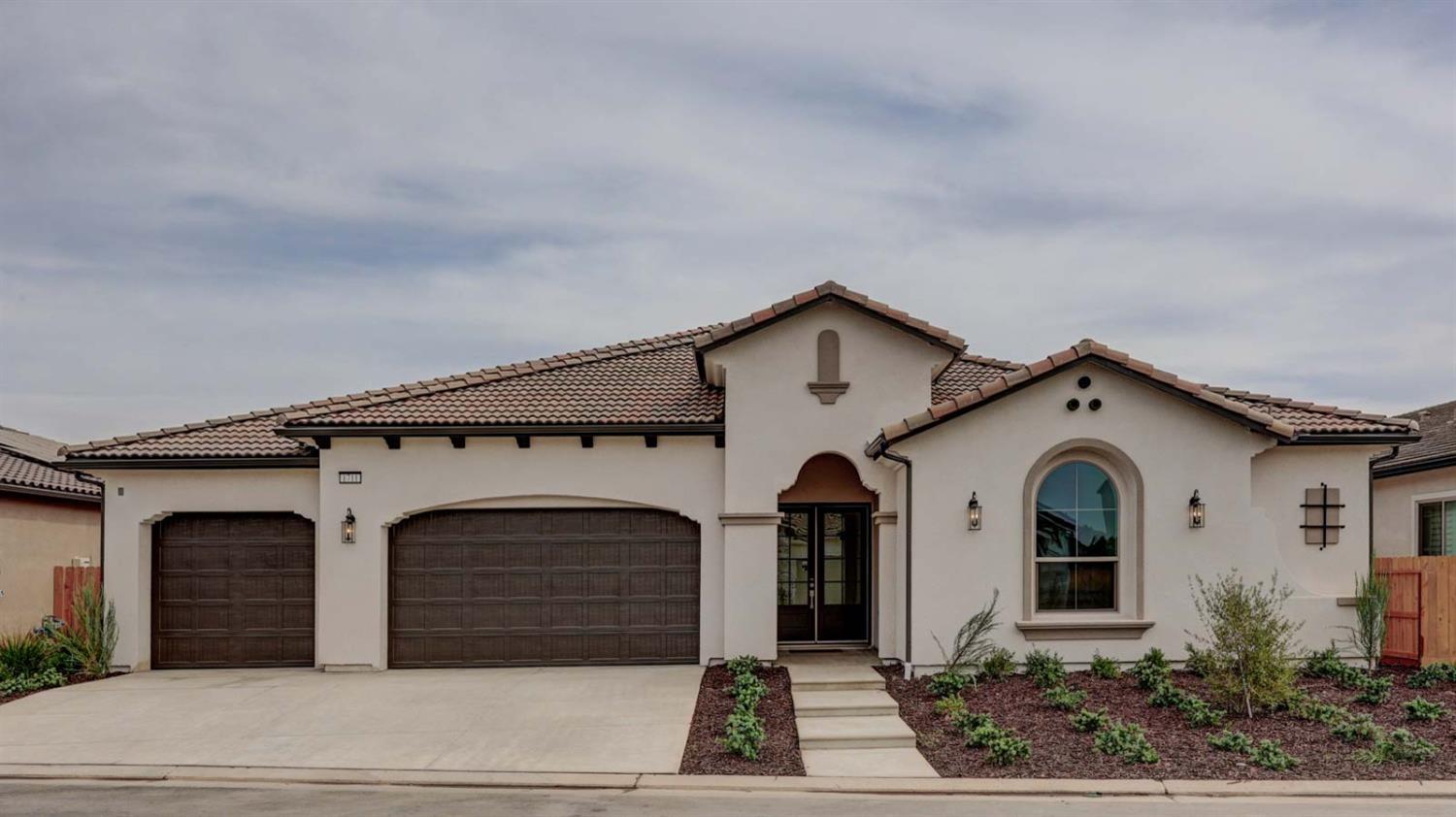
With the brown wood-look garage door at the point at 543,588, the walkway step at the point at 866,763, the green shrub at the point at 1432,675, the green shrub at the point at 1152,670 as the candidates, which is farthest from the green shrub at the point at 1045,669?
the brown wood-look garage door at the point at 543,588

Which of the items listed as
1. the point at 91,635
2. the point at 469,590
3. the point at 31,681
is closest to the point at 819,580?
the point at 469,590

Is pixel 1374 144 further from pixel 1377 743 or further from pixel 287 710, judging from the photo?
pixel 287 710

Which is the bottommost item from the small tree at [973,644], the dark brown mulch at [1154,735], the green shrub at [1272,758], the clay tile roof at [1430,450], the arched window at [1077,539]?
the dark brown mulch at [1154,735]

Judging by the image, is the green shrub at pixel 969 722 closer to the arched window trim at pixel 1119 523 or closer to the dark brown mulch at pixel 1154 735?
the dark brown mulch at pixel 1154 735

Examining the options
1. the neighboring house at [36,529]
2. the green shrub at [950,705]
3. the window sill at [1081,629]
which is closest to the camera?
the green shrub at [950,705]

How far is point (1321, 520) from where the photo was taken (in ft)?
47.8

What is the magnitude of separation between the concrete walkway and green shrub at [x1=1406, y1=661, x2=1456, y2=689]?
6.50 m

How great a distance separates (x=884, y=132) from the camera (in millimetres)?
16406

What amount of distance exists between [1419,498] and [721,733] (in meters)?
16.1

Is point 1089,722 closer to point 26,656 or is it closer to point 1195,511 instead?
point 1195,511

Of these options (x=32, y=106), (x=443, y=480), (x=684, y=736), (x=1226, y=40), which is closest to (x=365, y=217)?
(x=32, y=106)

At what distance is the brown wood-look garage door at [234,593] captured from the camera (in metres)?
15.4

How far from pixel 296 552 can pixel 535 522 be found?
3548 mm

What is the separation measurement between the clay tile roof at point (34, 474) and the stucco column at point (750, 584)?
11630 millimetres
